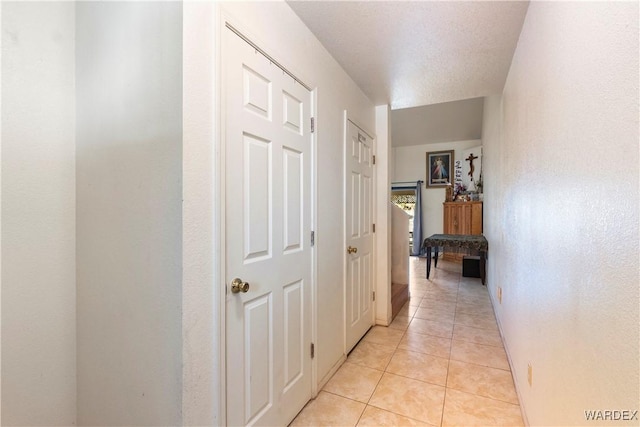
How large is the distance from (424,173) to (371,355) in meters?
5.73

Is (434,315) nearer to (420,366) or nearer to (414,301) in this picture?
(414,301)

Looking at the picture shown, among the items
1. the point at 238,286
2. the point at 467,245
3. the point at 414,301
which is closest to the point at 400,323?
the point at 414,301

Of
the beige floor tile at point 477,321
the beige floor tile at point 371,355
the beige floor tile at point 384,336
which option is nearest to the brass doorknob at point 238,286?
the beige floor tile at point 371,355

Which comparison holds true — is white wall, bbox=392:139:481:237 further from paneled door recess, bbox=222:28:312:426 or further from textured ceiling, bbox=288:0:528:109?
paneled door recess, bbox=222:28:312:426

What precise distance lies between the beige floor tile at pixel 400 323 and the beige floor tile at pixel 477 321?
52 centimetres

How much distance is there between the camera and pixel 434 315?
10.7ft

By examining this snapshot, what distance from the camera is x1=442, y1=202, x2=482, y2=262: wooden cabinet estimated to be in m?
5.66

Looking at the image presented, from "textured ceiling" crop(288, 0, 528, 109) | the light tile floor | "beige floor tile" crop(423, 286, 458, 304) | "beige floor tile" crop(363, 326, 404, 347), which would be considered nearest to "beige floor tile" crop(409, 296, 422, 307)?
"beige floor tile" crop(423, 286, 458, 304)

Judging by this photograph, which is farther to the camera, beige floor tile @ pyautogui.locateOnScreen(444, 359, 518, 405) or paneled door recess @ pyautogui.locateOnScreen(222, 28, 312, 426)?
beige floor tile @ pyautogui.locateOnScreen(444, 359, 518, 405)

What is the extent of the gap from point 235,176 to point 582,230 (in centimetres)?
122

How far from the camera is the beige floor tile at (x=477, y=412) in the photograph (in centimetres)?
161

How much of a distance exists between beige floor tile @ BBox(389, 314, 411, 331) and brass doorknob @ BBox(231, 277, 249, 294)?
7.19 ft

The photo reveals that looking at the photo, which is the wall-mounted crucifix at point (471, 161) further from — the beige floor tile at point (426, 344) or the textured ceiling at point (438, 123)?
the beige floor tile at point (426, 344)

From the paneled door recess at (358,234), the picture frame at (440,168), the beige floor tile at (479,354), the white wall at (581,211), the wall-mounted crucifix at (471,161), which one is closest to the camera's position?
the white wall at (581,211)
